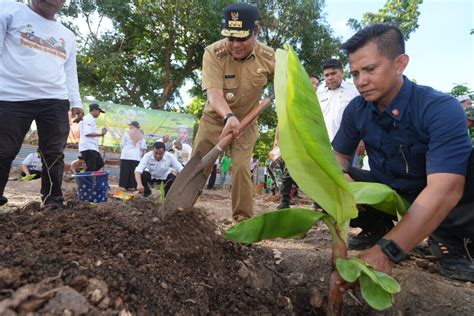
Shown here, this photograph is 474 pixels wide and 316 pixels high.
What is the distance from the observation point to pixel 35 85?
2.51 metres

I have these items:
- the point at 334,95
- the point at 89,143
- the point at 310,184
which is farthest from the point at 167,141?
the point at 310,184

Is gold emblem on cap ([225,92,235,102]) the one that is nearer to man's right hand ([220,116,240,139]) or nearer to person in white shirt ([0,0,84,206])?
man's right hand ([220,116,240,139])

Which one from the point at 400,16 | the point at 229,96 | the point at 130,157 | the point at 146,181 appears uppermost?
the point at 400,16

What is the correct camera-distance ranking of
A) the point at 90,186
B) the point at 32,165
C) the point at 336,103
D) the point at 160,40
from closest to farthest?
the point at 90,186, the point at 336,103, the point at 32,165, the point at 160,40

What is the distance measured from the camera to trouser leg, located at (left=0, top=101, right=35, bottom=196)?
2404 millimetres

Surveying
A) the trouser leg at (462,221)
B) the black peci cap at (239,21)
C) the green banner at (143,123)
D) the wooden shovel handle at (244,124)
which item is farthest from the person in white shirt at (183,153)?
the trouser leg at (462,221)

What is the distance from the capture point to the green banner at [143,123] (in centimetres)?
1100

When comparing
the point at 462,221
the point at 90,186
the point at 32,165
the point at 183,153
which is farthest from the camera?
the point at 183,153

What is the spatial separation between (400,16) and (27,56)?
58.6ft

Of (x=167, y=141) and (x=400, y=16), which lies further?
(x=400, y=16)

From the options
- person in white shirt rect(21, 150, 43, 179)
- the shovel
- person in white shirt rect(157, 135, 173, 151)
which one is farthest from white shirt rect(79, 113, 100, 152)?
person in white shirt rect(157, 135, 173, 151)

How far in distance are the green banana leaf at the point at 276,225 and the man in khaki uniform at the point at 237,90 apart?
4.99ft

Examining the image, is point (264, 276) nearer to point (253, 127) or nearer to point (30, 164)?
point (253, 127)

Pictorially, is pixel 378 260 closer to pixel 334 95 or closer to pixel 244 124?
pixel 244 124
